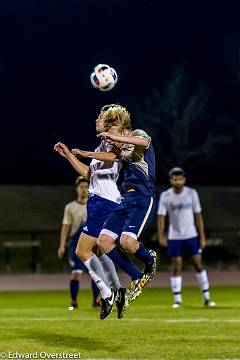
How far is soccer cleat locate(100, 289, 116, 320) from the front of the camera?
11.3m

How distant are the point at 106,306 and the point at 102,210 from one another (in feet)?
5.10

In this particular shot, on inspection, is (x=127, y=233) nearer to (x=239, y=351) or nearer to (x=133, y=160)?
(x=133, y=160)

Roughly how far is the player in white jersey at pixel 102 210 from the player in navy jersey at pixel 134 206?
180 millimetres

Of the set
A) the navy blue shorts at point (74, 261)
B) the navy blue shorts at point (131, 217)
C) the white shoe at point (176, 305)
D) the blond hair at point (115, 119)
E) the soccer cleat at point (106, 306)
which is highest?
the blond hair at point (115, 119)

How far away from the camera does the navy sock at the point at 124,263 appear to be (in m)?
11.9

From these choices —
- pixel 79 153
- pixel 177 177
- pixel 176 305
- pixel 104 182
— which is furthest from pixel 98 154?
pixel 176 305

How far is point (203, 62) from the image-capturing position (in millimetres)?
59500

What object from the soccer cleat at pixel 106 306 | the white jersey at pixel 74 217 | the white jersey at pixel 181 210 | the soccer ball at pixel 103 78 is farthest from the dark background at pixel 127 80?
the soccer cleat at pixel 106 306

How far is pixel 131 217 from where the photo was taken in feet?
38.8

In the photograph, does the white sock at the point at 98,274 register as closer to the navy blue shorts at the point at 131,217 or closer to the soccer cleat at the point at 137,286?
the soccer cleat at the point at 137,286

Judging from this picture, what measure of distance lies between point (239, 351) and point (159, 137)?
4629 centimetres

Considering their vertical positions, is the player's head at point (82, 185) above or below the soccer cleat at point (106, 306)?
above

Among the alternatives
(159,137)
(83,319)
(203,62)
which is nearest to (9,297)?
(83,319)

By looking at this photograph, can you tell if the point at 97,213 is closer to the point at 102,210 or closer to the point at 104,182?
the point at 102,210
